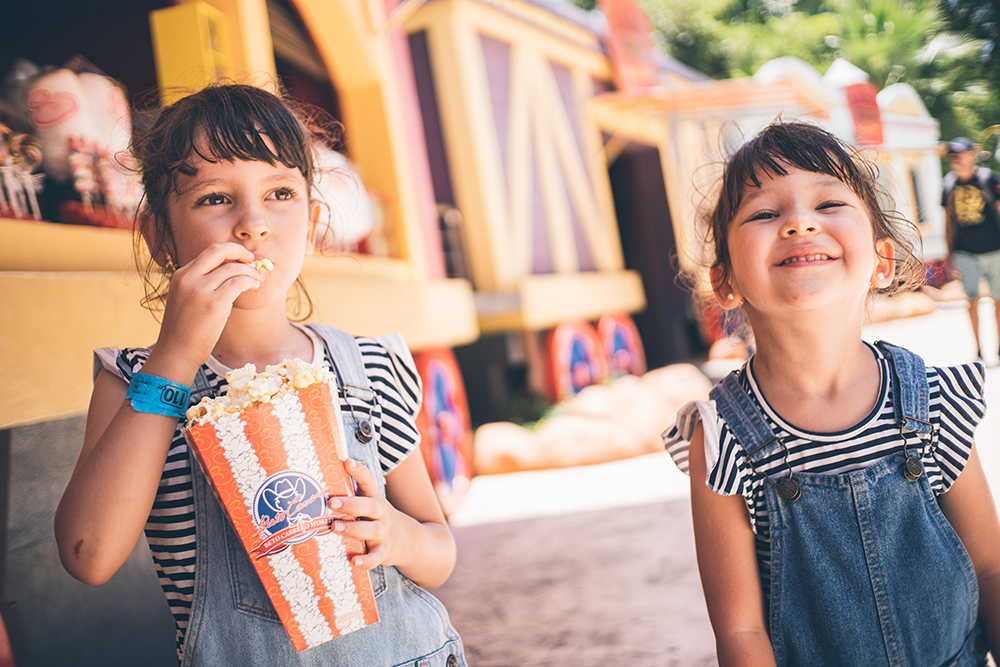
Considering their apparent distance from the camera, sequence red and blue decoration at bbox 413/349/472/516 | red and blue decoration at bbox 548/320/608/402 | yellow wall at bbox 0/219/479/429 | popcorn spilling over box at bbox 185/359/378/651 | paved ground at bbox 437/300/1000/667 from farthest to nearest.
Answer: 1. red and blue decoration at bbox 548/320/608/402
2. red and blue decoration at bbox 413/349/472/516
3. paved ground at bbox 437/300/1000/667
4. yellow wall at bbox 0/219/479/429
5. popcorn spilling over box at bbox 185/359/378/651

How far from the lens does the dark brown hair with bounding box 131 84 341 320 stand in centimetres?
120

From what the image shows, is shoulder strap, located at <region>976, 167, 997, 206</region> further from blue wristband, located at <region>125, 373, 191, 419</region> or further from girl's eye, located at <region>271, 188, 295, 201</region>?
blue wristband, located at <region>125, 373, 191, 419</region>

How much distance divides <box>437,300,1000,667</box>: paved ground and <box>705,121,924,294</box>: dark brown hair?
0.65 meters

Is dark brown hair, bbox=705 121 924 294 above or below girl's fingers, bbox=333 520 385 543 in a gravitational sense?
above

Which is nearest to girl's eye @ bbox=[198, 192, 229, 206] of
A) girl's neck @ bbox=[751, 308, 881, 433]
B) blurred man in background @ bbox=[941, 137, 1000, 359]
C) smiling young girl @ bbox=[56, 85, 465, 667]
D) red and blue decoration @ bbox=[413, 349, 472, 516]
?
smiling young girl @ bbox=[56, 85, 465, 667]

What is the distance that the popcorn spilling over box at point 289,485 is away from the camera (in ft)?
3.12

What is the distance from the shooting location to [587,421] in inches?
221

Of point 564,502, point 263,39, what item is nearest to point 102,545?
point 263,39

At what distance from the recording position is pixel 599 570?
10.6 feet

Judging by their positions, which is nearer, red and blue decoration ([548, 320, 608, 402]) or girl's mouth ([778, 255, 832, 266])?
girl's mouth ([778, 255, 832, 266])

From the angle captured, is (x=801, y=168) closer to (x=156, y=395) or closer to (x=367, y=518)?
(x=367, y=518)

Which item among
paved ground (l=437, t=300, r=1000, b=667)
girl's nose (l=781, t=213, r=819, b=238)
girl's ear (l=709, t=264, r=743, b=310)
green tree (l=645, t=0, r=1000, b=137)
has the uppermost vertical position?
green tree (l=645, t=0, r=1000, b=137)

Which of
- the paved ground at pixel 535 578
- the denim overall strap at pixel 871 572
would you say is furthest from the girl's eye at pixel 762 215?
the paved ground at pixel 535 578

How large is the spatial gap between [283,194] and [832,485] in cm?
111
